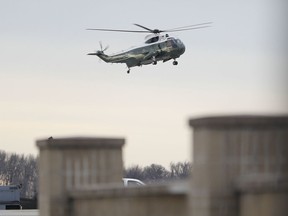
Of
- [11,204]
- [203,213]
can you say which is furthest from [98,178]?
[11,204]

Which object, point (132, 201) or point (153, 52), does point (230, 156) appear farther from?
point (153, 52)

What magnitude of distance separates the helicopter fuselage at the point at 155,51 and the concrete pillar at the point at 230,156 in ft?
198

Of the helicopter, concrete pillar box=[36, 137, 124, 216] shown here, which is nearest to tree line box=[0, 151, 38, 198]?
the helicopter

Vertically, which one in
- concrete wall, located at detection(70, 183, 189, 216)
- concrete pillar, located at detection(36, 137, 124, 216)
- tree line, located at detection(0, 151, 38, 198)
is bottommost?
concrete wall, located at detection(70, 183, 189, 216)

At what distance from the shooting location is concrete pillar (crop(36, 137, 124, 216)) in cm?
1159

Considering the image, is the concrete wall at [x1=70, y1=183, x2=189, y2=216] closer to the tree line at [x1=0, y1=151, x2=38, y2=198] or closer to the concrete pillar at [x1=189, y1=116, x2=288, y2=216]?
the concrete pillar at [x1=189, y1=116, x2=288, y2=216]

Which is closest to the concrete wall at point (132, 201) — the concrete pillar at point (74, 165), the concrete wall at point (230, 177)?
the concrete wall at point (230, 177)

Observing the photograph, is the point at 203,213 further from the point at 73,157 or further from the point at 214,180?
the point at 73,157

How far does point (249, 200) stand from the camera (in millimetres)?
8484

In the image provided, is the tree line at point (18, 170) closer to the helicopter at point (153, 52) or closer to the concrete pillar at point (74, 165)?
the helicopter at point (153, 52)

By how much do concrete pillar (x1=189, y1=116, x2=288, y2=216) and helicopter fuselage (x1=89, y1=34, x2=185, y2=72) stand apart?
198 feet

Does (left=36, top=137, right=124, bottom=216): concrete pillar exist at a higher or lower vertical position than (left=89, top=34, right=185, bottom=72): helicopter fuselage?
lower

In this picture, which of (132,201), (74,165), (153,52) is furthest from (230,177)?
(153,52)

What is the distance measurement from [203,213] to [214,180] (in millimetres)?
263
